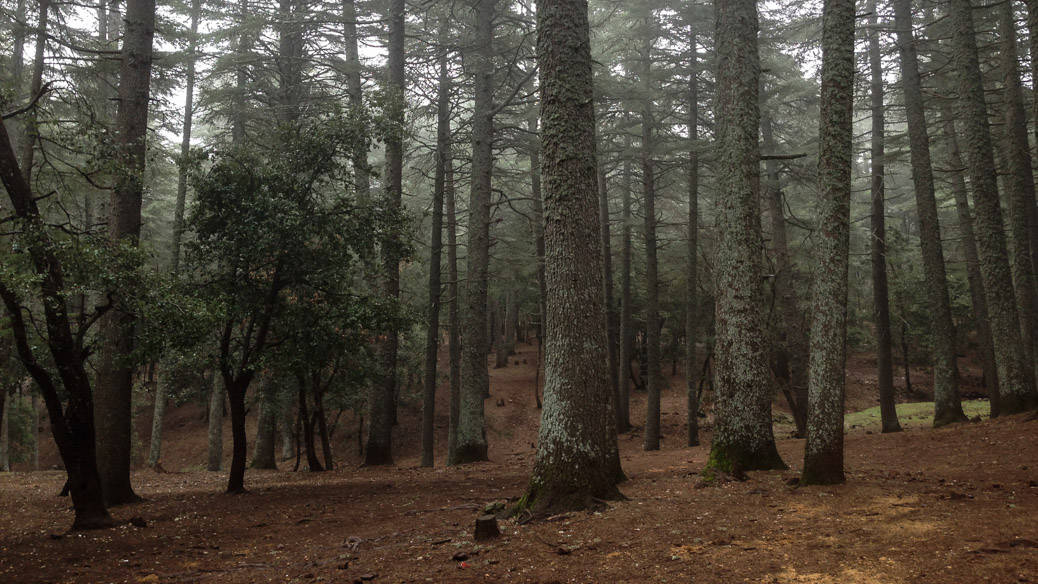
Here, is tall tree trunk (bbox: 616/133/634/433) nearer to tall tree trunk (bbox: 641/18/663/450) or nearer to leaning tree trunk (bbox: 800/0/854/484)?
tall tree trunk (bbox: 641/18/663/450)

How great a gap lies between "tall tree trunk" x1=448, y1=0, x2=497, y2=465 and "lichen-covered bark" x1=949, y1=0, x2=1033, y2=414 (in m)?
10.1

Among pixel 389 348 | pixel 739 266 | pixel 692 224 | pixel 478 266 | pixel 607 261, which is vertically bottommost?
pixel 389 348

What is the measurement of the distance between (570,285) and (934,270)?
11.2 m

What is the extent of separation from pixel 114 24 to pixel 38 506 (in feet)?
57.4

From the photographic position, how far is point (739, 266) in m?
8.02

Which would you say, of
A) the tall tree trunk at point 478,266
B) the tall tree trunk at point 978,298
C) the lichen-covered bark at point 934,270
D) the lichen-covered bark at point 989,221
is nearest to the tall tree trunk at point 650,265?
the tall tree trunk at point 478,266

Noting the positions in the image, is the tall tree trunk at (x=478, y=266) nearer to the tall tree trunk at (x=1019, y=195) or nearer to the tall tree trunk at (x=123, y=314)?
the tall tree trunk at (x=123, y=314)

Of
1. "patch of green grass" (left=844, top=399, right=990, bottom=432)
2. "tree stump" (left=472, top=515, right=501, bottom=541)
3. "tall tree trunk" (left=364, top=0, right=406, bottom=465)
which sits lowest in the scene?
"patch of green grass" (left=844, top=399, right=990, bottom=432)

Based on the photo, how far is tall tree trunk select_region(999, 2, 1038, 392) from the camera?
11.6 meters

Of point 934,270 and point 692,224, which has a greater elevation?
point 692,224

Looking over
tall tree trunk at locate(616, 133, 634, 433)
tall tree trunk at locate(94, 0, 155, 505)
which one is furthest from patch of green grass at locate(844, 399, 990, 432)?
tall tree trunk at locate(94, 0, 155, 505)

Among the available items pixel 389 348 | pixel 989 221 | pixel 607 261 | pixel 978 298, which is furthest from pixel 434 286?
pixel 978 298

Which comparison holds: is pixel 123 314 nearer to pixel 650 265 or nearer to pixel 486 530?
pixel 486 530

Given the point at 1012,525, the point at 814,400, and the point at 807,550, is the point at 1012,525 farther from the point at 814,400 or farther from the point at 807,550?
the point at 814,400
